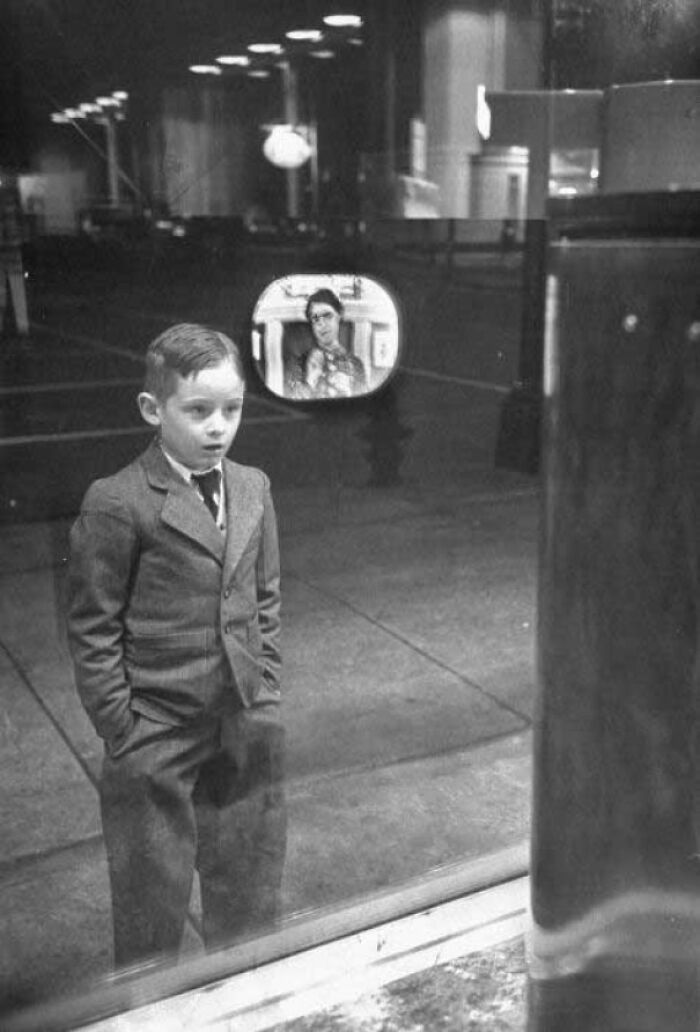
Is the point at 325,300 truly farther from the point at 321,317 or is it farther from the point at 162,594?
the point at 162,594

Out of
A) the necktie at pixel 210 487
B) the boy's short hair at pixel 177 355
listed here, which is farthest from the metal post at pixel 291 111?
the necktie at pixel 210 487

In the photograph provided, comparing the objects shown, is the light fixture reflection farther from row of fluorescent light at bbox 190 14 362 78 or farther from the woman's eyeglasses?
the woman's eyeglasses

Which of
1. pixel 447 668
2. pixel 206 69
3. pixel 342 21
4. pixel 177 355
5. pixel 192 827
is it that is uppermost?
pixel 342 21

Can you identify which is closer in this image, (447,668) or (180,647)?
(180,647)

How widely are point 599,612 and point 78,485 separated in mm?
1214

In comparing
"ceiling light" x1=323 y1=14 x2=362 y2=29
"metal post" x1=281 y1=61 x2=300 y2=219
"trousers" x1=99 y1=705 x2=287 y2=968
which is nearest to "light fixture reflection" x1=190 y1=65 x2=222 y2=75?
"metal post" x1=281 y1=61 x2=300 y2=219

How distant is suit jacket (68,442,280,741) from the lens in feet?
7.73

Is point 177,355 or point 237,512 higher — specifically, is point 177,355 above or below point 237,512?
above

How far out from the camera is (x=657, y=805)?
57.6 inches

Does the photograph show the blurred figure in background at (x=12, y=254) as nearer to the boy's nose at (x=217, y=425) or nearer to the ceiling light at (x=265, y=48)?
the boy's nose at (x=217, y=425)

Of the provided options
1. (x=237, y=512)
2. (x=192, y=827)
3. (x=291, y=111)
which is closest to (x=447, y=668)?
(x=192, y=827)

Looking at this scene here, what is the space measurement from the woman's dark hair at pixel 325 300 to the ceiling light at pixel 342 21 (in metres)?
0.56

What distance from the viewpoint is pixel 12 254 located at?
2215 millimetres

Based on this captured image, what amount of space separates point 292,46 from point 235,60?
0.49 ft
